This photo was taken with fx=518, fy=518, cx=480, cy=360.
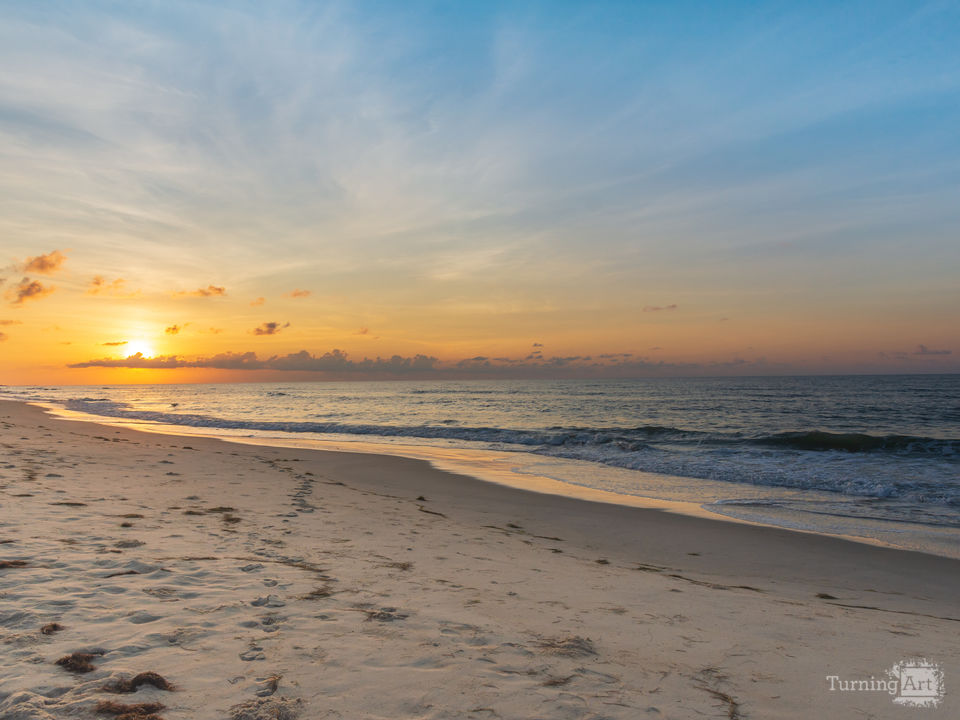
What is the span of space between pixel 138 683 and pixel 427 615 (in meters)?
2.16

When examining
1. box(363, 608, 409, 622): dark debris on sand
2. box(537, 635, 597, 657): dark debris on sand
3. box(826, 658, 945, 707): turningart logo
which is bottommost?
box(826, 658, 945, 707): turningart logo

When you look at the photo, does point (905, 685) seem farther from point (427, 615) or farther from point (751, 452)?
point (751, 452)

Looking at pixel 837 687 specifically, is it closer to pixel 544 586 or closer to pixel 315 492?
pixel 544 586

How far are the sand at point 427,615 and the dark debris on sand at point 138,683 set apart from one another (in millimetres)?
11

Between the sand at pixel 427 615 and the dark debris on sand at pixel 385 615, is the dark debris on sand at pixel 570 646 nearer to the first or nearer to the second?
the sand at pixel 427 615

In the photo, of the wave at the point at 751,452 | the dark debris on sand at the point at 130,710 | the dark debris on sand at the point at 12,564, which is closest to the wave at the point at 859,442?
the wave at the point at 751,452

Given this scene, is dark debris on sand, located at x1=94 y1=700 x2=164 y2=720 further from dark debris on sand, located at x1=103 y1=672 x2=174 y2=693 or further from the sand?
dark debris on sand, located at x1=103 y1=672 x2=174 y2=693

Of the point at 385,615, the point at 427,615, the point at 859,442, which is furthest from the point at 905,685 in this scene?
the point at 859,442

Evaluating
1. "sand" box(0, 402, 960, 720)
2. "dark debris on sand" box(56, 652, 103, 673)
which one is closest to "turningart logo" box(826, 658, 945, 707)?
"sand" box(0, 402, 960, 720)

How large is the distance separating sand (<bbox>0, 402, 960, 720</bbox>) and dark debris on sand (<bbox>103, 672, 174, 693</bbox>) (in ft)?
0.03

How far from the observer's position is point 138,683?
3178 millimetres

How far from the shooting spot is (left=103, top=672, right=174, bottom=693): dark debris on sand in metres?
3.11

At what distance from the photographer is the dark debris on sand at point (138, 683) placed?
3.11 m

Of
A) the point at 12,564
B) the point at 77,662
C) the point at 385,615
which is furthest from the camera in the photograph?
the point at 12,564
